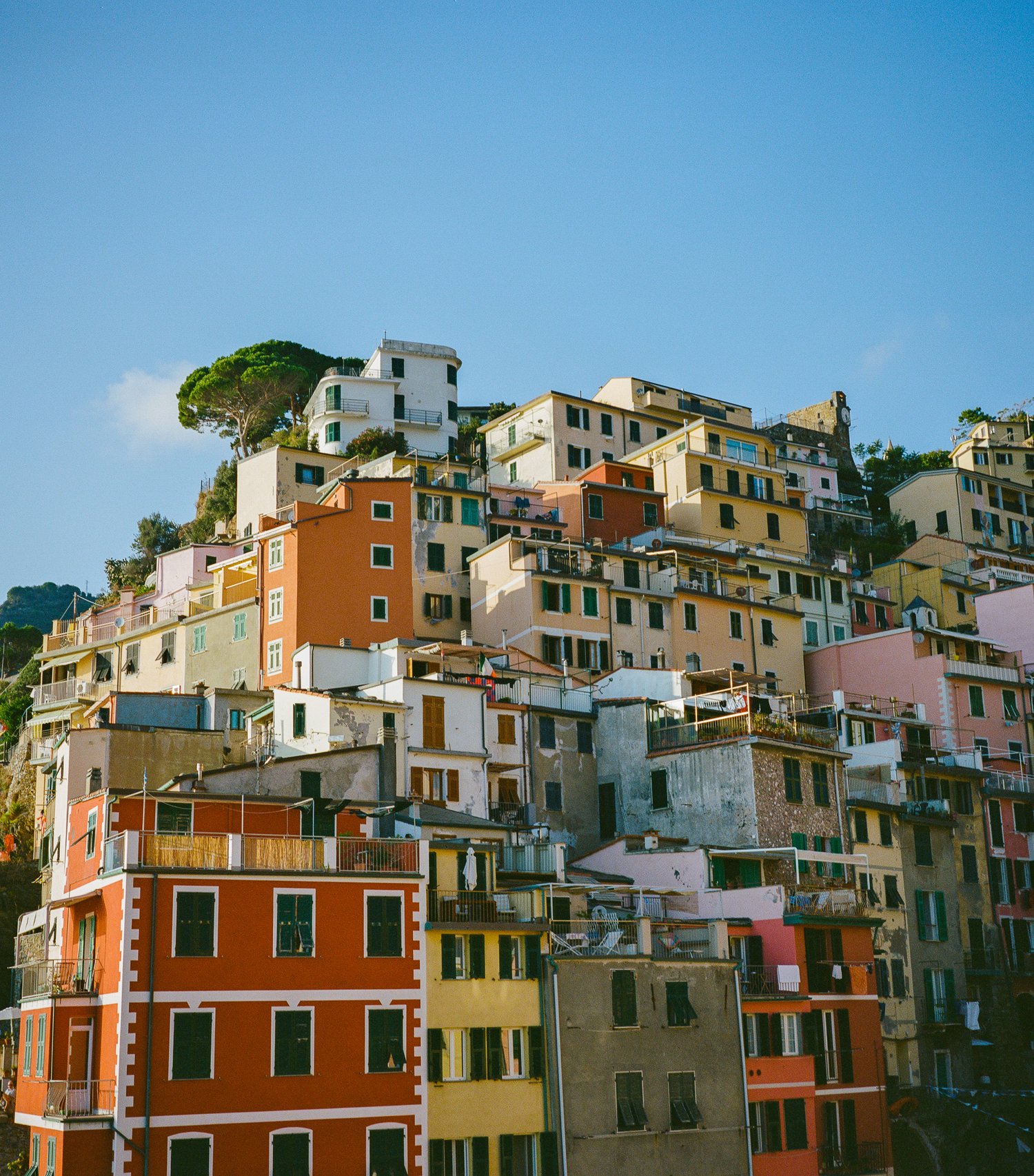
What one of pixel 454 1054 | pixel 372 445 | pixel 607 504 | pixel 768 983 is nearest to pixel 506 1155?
pixel 454 1054

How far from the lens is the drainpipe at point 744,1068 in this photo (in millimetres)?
39344

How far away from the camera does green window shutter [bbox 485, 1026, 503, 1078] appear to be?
36750 mm

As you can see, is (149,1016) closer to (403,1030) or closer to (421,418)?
(403,1030)

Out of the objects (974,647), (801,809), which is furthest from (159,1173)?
(974,647)

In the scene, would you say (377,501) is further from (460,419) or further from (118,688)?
(460,419)

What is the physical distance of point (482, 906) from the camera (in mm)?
38781

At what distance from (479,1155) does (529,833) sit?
12.0m

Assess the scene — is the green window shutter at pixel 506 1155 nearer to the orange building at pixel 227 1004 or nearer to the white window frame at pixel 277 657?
the orange building at pixel 227 1004

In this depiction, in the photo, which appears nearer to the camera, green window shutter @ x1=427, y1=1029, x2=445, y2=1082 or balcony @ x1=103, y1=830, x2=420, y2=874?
balcony @ x1=103, y1=830, x2=420, y2=874

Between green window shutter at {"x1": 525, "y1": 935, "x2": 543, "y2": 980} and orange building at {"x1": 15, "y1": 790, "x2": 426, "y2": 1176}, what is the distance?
3.03 m

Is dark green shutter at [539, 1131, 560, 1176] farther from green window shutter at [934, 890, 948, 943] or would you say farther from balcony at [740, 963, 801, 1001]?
green window shutter at [934, 890, 948, 943]

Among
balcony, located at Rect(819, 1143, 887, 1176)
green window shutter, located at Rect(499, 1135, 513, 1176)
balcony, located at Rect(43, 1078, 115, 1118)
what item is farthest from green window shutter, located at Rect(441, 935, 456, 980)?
balcony, located at Rect(819, 1143, 887, 1176)

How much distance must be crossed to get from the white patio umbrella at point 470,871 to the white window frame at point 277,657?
22.7 m

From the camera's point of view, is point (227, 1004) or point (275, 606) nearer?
point (227, 1004)
